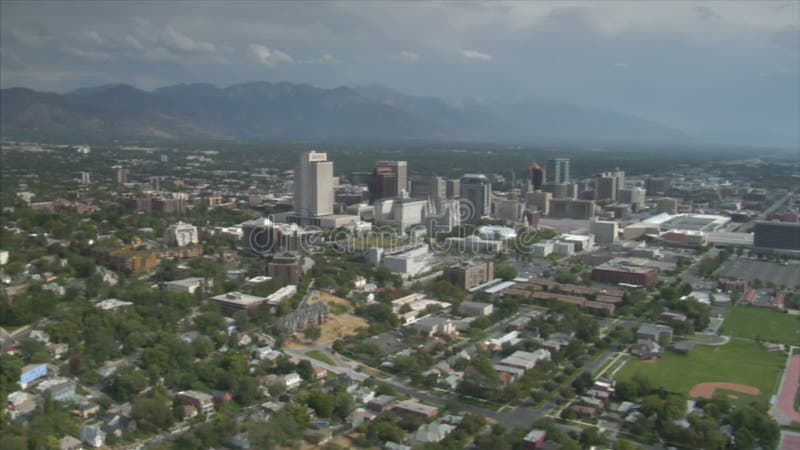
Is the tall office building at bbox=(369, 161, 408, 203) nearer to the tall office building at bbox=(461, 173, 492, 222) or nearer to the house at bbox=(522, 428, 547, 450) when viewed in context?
the tall office building at bbox=(461, 173, 492, 222)

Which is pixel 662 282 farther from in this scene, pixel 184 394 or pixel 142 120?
pixel 142 120

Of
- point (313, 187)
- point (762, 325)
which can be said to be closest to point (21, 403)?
point (762, 325)

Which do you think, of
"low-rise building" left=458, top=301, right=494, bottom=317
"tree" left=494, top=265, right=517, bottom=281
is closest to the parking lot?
"tree" left=494, top=265, right=517, bottom=281

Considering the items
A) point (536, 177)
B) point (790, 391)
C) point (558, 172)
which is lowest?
point (790, 391)

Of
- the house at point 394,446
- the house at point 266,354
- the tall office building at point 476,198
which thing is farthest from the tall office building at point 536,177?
the house at point 394,446

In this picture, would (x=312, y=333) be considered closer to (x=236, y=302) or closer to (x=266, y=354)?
(x=266, y=354)

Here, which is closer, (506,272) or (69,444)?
(69,444)

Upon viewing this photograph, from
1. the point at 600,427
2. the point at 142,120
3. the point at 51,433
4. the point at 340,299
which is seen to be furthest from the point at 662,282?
the point at 142,120
